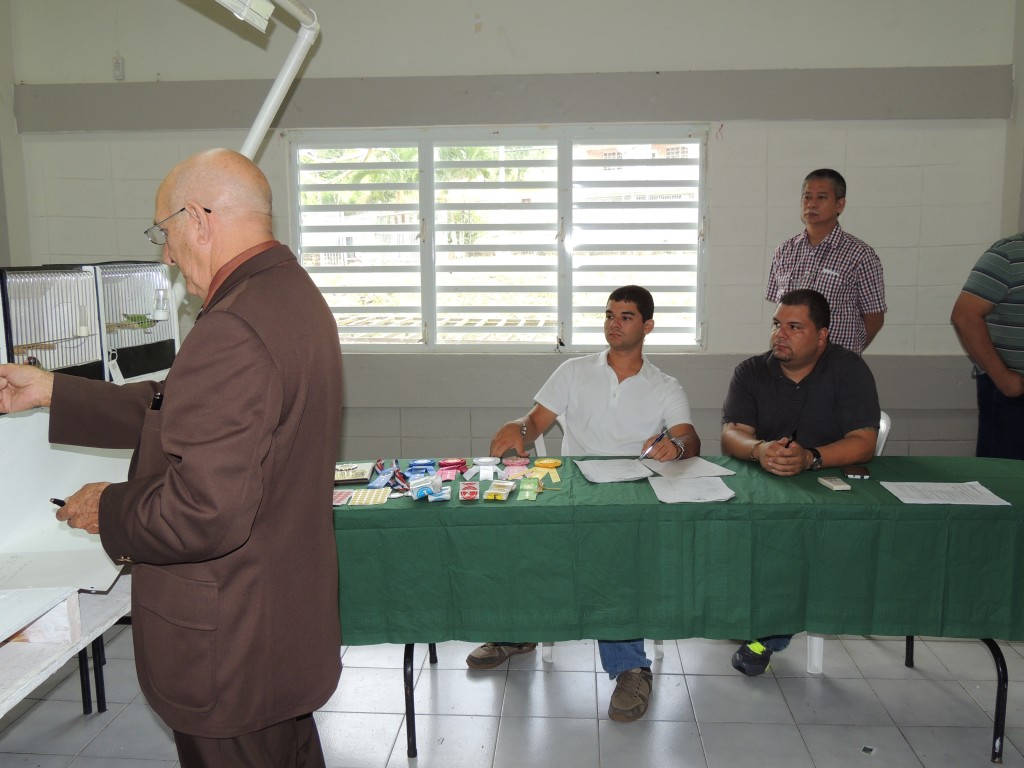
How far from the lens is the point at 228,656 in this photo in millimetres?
1412

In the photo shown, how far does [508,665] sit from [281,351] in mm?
2043

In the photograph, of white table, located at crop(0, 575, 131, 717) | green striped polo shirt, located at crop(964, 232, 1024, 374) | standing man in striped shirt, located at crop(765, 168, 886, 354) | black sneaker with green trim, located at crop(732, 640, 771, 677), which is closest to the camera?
white table, located at crop(0, 575, 131, 717)

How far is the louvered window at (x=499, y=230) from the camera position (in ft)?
14.3

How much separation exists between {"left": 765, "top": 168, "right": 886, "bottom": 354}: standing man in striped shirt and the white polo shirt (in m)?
1.17

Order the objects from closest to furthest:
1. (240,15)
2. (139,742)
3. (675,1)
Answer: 1. (139,742)
2. (240,15)
3. (675,1)

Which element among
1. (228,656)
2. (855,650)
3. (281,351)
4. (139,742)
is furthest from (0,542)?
(855,650)

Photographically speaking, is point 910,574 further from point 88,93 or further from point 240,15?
point 88,93

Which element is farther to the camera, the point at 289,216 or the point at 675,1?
the point at 289,216

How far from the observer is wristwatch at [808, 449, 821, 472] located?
2660 mm

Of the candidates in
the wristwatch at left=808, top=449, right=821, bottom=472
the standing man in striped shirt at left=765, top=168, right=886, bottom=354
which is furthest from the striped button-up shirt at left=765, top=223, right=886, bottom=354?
the wristwatch at left=808, top=449, right=821, bottom=472

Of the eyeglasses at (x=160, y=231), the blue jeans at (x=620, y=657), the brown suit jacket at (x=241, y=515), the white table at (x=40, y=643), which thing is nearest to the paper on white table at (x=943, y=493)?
the blue jeans at (x=620, y=657)

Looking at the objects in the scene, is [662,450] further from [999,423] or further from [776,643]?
[999,423]

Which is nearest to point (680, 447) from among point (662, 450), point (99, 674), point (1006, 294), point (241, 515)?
point (662, 450)

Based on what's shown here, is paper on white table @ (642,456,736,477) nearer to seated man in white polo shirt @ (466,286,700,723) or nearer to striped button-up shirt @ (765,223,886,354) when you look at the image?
seated man in white polo shirt @ (466,286,700,723)
